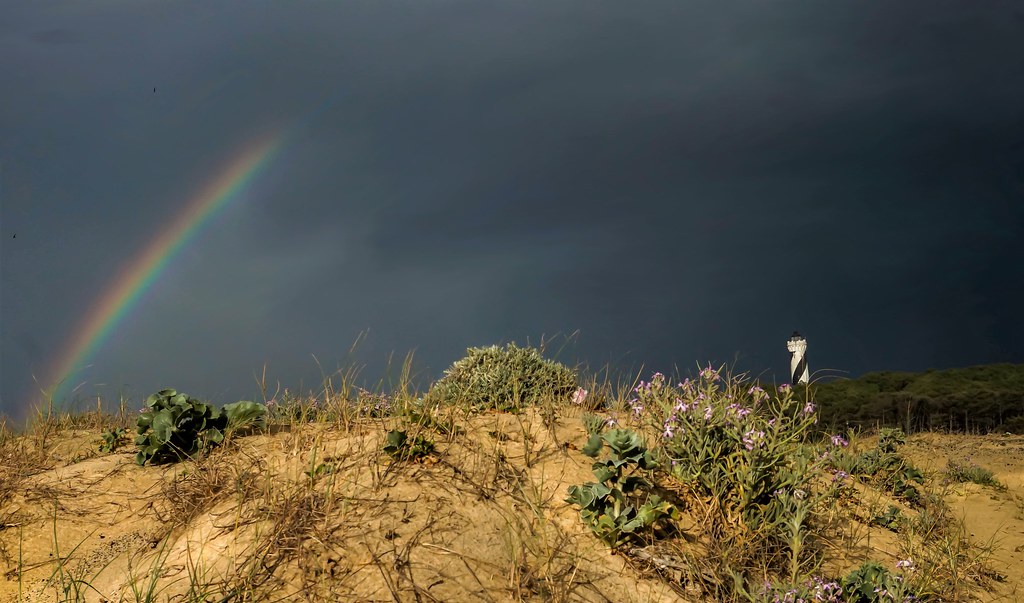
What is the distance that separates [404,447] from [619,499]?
1.51 meters

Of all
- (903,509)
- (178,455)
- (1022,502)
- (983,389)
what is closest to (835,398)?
(983,389)

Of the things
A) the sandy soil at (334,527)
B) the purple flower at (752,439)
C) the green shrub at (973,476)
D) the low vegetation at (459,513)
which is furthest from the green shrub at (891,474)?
the purple flower at (752,439)

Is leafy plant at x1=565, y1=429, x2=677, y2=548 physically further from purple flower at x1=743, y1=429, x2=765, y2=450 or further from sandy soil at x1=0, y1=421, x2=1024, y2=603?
purple flower at x1=743, y1=429, x2=765, y2=450

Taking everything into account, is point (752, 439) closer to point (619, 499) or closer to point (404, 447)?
point (619, 499)

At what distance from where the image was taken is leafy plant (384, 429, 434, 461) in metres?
5.09

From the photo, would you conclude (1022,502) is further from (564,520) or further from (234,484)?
(234,484)

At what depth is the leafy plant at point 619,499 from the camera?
4586mm

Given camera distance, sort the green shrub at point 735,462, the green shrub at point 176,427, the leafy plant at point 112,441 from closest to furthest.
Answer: the green shrub at point 735,462
the green shrub at point 176,427
the leafy plant at point 112,441

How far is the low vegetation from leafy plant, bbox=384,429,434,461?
11 millimetres

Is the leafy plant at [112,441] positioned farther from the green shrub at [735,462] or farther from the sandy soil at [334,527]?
the green shrub at [735,462]

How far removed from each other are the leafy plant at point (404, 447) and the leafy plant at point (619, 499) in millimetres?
1050

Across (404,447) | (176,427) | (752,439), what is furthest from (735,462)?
(176,427)

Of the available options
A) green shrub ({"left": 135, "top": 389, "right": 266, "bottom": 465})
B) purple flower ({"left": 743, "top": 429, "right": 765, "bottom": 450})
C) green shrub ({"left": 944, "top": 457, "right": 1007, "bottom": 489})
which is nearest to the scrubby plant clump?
green shrub ({"left": 135, "top": 389, "right": 266, "bottom": 465})

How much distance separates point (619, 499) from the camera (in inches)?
184
